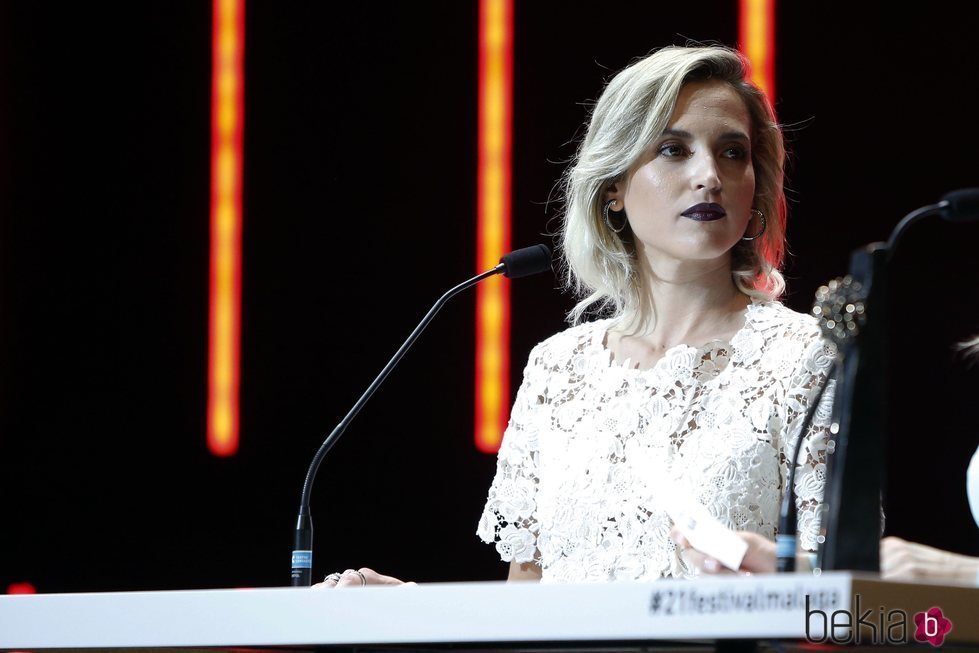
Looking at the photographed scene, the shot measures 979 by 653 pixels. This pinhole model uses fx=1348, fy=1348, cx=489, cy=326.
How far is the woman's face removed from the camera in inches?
97.8

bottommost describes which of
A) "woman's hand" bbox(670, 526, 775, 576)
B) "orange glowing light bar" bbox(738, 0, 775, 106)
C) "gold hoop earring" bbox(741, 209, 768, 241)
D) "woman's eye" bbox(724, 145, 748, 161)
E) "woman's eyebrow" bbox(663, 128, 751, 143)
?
"woman's hand" bbox(670, 526, 775, 576)

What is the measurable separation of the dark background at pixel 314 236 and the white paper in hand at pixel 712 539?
7.21 feet

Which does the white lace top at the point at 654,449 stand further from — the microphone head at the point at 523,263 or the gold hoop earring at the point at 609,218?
the microphone head at the point at 523,263

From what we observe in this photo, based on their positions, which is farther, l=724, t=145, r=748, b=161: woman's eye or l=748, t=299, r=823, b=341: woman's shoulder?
l=724, t=145, r=748, b=161: woman's eye

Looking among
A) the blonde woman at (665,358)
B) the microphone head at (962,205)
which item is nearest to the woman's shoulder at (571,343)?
the blonde woman at (665,358)

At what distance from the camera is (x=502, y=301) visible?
3783mm

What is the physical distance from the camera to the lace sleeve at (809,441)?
7.33 feet

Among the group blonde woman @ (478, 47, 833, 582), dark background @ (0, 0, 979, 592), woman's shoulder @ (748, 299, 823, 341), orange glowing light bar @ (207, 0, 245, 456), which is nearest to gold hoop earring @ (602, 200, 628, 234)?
blonde woman @ (478, 47, 833, 582)

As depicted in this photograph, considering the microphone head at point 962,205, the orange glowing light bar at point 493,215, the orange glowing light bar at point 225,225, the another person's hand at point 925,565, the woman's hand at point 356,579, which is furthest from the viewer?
the orange glowing light bar at point 225,225

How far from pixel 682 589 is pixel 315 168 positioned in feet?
9.67

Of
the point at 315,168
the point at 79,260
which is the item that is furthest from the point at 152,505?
the point at 315,168

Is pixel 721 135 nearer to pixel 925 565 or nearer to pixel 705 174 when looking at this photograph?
pixel 705 174

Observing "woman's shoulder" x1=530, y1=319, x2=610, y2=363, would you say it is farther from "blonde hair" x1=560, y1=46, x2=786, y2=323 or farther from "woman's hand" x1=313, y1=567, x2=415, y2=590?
"woman's hand" x1=313, y1=567, x2=415, y2=590

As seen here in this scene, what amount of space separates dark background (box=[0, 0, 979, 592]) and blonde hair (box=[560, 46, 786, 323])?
3.17 feet
